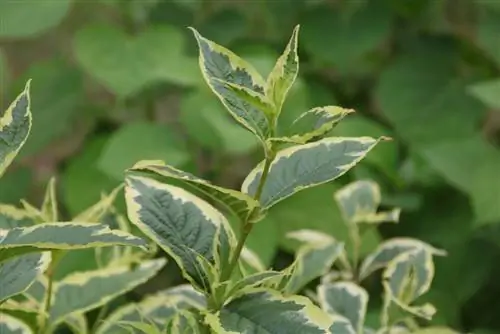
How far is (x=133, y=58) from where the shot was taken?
1.10 meters

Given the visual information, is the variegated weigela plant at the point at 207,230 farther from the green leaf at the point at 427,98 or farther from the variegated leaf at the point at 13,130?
the green leaf at the point at 427,98

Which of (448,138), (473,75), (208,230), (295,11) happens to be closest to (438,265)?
(448,138)

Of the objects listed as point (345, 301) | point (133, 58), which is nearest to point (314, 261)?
point (345, 301)

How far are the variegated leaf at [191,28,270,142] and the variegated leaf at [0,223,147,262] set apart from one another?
8cm

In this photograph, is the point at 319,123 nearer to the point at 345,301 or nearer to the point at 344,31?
the point at 345,301

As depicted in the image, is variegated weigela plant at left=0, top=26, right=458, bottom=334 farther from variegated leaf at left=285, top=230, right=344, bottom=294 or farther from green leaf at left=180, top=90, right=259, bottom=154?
green leaf at left=180, top=90, right=259, bottom=154

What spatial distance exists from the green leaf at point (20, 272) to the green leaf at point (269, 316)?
11 cm

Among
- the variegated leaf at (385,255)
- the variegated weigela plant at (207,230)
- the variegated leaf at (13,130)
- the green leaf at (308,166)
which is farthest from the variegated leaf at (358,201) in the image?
the variegated leaf at (13,130)

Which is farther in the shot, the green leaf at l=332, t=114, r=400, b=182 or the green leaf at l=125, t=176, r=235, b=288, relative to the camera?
the green leaf at l=332, t=114, r=400, b=182

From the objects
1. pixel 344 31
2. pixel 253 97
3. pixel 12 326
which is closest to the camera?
pixel 253 97

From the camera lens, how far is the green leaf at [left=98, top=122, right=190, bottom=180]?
1.03 metres

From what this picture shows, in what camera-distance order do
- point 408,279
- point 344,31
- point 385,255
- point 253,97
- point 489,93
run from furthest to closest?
point 344,31 → point 489,93 → point 385,255 → point 408,279 → point 253,97

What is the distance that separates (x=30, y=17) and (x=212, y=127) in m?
0.26

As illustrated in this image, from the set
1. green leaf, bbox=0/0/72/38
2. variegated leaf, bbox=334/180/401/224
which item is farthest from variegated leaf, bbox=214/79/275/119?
green leaf, bbox=0/0/72/38
